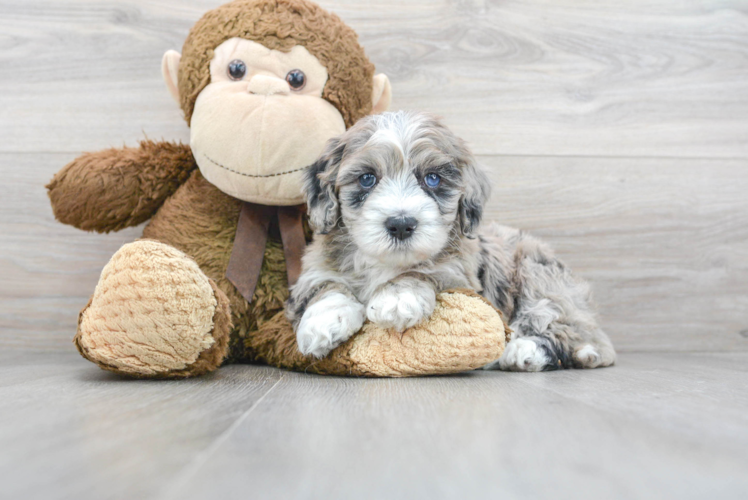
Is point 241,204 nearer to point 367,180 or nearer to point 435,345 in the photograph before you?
point 367,180

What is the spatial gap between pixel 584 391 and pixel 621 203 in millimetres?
1397

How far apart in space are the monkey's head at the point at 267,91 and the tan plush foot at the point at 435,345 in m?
0.56

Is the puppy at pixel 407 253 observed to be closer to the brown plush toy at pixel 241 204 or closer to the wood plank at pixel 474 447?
the brown plush toy at pixel 241 204

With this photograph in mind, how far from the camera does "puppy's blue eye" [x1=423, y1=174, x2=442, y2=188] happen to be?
5.22 feet

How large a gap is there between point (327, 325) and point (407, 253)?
28 centimetres

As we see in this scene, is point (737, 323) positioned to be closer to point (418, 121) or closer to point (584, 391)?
point (584, 391)

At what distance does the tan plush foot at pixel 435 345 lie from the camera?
4.91 feet

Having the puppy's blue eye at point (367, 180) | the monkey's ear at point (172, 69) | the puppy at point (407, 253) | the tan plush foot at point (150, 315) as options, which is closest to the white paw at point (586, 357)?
the puppy at point (407, 253)

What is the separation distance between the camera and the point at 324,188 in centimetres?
166

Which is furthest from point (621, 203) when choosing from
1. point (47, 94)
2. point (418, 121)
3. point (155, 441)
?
point (47, 94)

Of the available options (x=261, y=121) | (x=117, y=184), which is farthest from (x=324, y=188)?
A: (x=117, y=184)

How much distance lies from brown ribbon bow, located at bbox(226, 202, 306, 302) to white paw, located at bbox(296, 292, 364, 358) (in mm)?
346

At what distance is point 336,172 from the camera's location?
1.63 m

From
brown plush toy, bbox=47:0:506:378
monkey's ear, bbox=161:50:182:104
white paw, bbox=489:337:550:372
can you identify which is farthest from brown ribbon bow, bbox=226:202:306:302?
white paw, bbox=489:337:550:372
